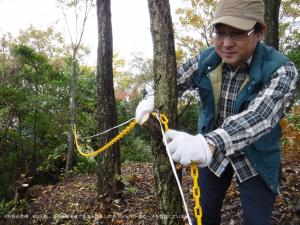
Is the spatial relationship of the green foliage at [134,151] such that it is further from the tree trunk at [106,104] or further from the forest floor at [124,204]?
the tree trunk at [106,104]

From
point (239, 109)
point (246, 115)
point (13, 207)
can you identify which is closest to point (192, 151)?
point (246, 115)

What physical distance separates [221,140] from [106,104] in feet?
13.1

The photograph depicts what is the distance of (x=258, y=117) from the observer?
1.90 m

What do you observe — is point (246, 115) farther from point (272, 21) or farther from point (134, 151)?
point (134, 151)

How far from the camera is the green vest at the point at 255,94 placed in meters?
2.13

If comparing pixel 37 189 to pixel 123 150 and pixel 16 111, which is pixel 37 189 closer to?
pixel 16 111

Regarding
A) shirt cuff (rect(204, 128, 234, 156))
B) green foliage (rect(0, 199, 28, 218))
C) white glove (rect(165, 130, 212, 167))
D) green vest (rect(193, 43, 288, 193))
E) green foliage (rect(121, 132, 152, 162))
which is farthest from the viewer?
green foliage (rect(121, 132, 152, 162))

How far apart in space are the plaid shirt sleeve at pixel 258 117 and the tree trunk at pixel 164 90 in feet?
2.11

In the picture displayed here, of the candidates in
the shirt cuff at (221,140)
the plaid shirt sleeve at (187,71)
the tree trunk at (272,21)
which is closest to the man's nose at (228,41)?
the plaid shirt sleeve at (187,71)

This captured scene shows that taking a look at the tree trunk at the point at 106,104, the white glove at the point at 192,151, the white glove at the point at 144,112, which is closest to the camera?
the white glove at the point at 192,151

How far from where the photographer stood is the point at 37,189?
7469 millimetres

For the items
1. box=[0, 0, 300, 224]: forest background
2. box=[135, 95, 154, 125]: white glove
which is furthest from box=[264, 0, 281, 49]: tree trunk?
box=[135, 95, 154, 125]: white glove

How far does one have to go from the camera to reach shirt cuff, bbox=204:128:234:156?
1.78m

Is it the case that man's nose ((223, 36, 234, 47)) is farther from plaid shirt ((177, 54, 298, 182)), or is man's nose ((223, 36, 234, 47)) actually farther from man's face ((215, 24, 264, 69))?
plaid shirt ((177, 54, 298, 182))
